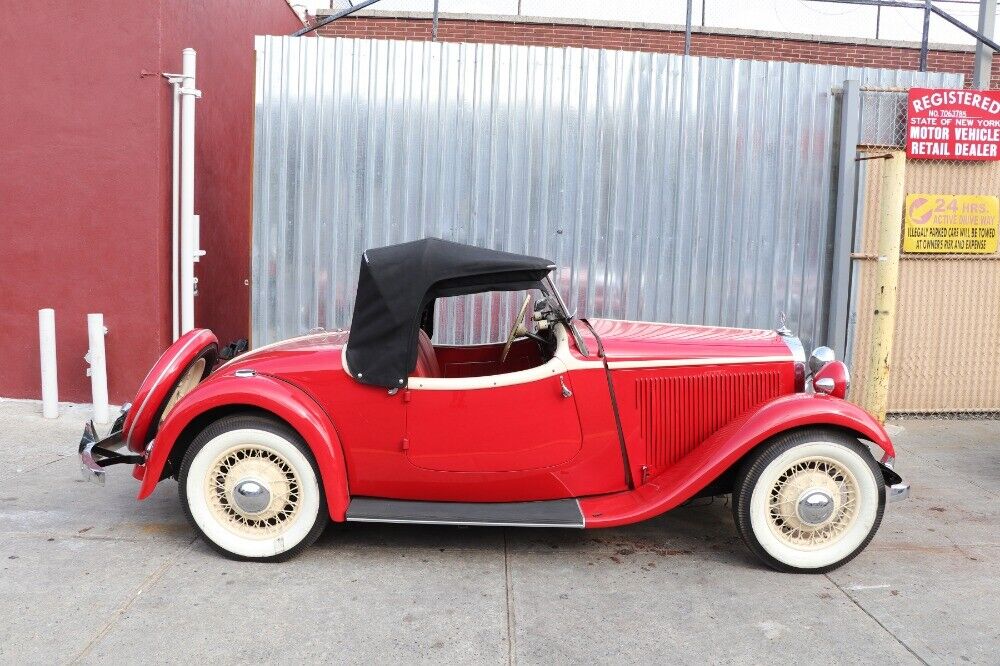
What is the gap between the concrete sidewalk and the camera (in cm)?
337

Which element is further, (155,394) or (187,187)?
(187,187)

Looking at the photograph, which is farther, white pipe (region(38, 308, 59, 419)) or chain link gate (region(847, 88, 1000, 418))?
chain link gate (region(847, 88, 1000, 418))

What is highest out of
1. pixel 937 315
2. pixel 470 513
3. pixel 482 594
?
pixel 937 315

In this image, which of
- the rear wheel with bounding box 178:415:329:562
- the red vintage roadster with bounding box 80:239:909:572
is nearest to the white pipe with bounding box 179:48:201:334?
the red vintage roadster with bounding box 80:239:909:572

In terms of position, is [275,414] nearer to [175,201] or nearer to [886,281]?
[175,201]

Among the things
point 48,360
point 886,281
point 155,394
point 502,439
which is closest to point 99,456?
point 155,394

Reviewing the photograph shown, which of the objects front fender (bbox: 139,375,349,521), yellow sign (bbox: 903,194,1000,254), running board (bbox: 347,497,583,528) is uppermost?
yellow sign (bbox: 903,194,1000,254)

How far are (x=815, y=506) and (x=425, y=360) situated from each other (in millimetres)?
2041

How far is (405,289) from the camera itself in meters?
4.23

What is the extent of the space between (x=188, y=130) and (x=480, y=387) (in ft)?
13.0

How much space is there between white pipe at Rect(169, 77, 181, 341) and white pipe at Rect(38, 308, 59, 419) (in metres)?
0.89

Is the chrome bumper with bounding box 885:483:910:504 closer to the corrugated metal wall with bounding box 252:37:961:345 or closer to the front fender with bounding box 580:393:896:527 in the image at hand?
the front fender with bounding box 580:393:896:527

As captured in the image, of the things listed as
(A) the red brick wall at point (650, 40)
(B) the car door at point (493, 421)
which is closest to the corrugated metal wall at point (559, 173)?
(B) the car door at point (493, 421)

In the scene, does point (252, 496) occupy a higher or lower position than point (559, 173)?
lower
